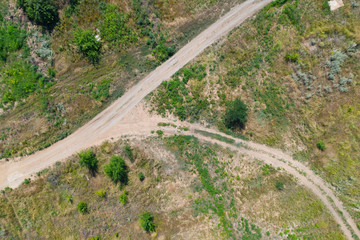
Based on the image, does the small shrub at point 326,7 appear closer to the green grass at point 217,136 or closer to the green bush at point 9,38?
the green grass at point 217,136

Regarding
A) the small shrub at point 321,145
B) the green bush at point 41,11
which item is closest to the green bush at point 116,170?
the green bush at point 41,11

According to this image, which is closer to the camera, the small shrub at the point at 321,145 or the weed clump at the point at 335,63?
the weed clump at the point at 335,63

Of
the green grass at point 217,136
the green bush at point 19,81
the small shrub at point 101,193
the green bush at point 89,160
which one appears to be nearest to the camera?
the green bush at point 89,160

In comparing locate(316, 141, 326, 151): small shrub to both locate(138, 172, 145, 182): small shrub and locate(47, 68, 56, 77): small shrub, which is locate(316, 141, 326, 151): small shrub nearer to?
locate(138, 172, 145, 182): small shrub

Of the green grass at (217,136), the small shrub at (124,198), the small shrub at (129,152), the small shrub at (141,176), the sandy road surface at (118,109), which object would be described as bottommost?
the small shrub at (124,198)

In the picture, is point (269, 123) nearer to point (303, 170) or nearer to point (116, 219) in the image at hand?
point (303, 170)

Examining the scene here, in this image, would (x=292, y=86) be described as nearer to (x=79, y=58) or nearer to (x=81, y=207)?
(x=79, y=58)

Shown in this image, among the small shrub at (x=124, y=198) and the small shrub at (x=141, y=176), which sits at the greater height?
the small shrub at (x=141, y=176)

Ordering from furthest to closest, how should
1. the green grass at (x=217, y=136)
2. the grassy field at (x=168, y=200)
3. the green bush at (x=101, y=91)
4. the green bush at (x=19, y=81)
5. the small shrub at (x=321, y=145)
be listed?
the green grass at (x=217, y=136), the small shrub at (x=321, y=145), the green bush at (x=101, y=91), the green bush at (x=19, y=81), the grassy field at (x=168, y=200)
